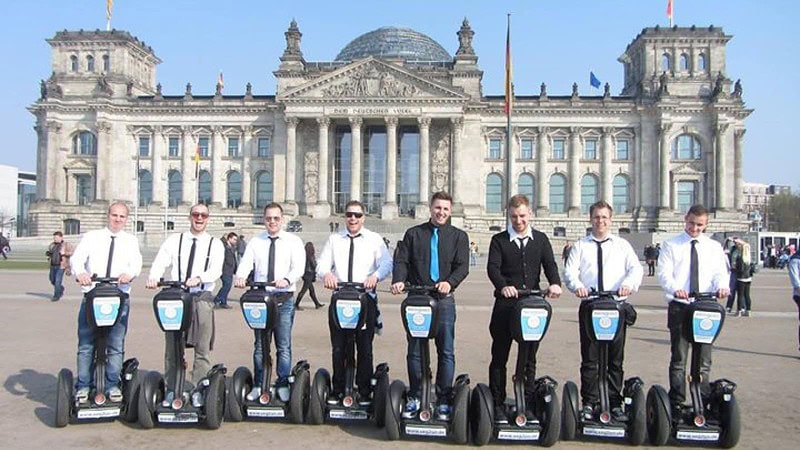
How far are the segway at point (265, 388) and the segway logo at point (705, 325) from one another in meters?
4.51

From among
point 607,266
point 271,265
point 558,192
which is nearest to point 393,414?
point 271,265

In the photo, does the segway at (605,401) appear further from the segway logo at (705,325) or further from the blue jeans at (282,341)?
the blue jeans at (282,341)

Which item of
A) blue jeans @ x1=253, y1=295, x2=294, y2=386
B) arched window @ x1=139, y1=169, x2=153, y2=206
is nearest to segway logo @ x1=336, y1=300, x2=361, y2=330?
blue jeans @ x1=253, y1=295, x2=294, y2=386

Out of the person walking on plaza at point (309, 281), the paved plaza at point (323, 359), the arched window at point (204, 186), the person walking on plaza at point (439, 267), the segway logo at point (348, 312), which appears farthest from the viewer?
the arched window at point (204, 186)

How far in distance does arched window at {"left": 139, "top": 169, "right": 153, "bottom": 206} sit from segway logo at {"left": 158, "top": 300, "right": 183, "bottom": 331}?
72116mm

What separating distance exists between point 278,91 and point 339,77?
802 cm

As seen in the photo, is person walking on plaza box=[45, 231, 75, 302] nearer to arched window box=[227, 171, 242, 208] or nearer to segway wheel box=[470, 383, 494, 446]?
segway wheel box=[470, 383, 494, 446]

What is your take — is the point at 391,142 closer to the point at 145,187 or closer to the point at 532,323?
the point at 145,187

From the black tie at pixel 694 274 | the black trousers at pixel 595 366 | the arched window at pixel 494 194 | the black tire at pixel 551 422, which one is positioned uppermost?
the arched window at pixel 494 194

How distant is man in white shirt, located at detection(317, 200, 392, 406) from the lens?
8008mm

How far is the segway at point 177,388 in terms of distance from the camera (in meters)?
7.61

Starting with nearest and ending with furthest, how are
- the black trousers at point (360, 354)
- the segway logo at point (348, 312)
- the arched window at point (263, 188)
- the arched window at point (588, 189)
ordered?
the segway logo at point (348, 312) < the black trousers at point (360, 354) < the arched window at point (588, 189) < the arched window at point (263, 188)

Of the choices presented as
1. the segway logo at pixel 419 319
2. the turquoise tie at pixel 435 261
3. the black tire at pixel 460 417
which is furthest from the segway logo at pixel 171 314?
the black tire at pixel 460 417

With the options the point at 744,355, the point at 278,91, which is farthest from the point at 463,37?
the point at 744,355
